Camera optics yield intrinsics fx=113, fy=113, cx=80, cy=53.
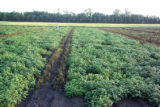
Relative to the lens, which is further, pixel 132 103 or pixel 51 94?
pixel 51 94

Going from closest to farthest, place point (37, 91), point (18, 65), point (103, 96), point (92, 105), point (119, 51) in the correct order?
point (92, 105), point (103, 96), point (37, 91), point (18, 65), point (119, 51)

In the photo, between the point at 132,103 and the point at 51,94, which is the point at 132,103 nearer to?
the point at 132,103

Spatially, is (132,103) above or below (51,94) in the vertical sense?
below

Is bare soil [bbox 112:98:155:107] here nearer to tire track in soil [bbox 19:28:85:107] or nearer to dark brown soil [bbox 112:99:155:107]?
dark brown soil [bbox 112:99:155:107]

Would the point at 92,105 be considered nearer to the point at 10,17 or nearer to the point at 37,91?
the point at 37,91

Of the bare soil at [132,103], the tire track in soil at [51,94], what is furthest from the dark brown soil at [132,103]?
the tire track in soil at [51,94]

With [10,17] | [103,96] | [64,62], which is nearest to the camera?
[103,96]

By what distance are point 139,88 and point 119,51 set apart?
662 centimetres

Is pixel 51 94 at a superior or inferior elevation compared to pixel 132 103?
superior

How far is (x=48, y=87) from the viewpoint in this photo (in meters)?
5.97

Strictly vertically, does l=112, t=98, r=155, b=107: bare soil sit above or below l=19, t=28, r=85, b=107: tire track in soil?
below

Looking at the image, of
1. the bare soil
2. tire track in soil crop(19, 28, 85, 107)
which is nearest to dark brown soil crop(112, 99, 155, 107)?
the bare soil

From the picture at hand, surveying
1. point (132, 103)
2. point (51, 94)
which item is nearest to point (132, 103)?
point (132, 103)

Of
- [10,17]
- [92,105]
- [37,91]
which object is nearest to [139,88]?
[92,105]
